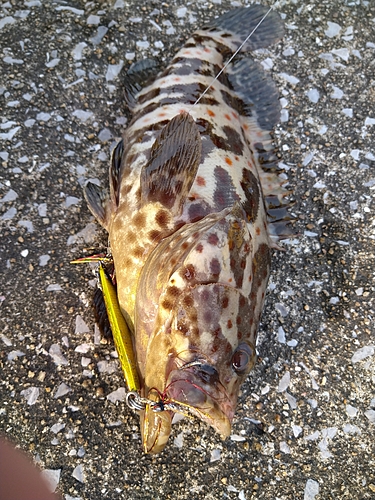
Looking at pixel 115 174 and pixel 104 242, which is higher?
pixel 115 174

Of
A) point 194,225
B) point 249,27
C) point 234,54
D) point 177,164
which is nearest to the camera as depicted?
point 194,225

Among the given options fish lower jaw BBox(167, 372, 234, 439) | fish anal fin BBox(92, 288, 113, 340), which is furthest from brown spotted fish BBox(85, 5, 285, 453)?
fish anal fin BBox(92, 288, 113, 340)

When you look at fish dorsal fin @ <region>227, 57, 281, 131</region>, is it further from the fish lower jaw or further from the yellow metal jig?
the fish lower jaw

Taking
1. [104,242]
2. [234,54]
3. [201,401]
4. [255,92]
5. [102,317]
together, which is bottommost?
[102,317]

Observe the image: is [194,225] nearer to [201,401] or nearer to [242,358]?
[242,358]

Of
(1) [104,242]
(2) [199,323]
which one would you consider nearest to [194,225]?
(2) [199,323]

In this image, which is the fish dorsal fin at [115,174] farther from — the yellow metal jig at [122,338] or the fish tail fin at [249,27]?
the fish tail fin at [249,27]

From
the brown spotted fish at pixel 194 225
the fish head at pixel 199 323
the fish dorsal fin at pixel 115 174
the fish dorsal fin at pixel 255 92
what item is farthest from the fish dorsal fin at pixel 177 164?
the fish dorsal fin at pixel 255 92
